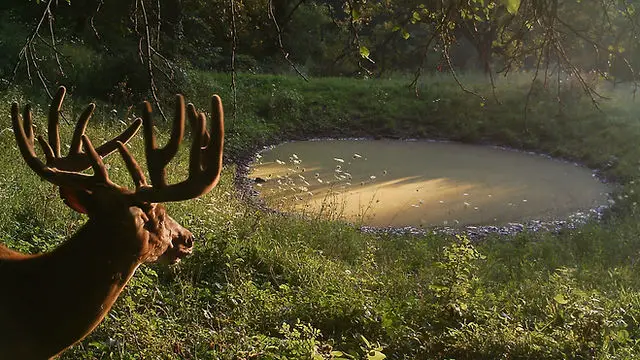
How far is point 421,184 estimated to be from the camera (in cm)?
1172

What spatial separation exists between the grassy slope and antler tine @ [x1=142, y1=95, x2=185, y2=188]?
4.61 ft

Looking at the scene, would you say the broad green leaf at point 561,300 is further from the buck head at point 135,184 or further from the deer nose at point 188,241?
the buck head at point 135,184

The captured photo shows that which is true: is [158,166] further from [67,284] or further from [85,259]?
[67,284]

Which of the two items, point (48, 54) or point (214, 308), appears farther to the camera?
point (48, 54)

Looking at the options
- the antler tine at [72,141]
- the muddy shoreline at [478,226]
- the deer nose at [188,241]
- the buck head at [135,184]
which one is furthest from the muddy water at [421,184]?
the buck head at [135,184]

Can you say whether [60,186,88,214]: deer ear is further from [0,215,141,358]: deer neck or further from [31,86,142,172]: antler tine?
[31,86,142,172]: antler tine

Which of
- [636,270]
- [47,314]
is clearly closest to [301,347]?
[47,314]

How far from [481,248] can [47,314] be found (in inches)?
235

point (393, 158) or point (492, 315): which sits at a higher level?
point (492, 315)

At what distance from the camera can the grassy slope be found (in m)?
3.86

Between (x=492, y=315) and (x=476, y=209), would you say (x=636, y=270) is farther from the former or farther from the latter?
(x=476, y=209)

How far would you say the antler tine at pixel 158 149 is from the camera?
7.20 feet

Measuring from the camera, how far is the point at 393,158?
13.9 meters

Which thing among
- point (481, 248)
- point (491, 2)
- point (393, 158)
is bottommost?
point (393, 158)
